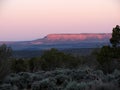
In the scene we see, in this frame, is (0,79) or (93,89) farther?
(0,79)

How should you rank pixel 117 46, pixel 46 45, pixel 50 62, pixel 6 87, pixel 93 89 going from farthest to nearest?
pixel 46 45 → pixel 50 62 → pixel 117 46 → pixel 6 87 → pixel 93 89

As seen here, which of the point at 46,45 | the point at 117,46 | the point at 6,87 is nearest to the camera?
the point at 6,87

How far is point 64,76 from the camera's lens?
24.0 meters

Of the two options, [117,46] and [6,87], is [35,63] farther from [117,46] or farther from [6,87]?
[6,87]

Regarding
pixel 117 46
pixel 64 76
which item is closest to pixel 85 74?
pixel 64 76

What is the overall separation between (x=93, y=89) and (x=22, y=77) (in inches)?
374

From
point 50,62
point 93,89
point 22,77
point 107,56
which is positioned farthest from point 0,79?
point 50,62

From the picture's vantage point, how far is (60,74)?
1000 inches

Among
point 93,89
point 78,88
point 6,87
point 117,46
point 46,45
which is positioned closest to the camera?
point 93,89

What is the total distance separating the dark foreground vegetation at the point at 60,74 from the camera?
1988cm

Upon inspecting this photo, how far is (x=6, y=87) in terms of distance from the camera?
69.1 ft

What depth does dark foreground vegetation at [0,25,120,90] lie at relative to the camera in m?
19.9

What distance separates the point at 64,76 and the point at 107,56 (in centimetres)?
1236

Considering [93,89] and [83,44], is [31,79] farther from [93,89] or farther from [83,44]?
[83,44]
